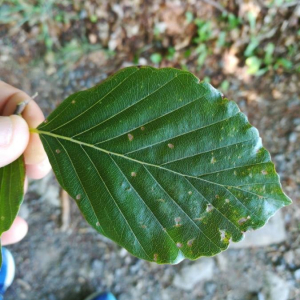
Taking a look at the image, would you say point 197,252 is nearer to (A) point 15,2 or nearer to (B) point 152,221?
(B) point 152,221

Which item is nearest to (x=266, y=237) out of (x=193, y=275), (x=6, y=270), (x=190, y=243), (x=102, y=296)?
(x=193, y=275)

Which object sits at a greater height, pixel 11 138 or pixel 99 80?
pixel 11 138

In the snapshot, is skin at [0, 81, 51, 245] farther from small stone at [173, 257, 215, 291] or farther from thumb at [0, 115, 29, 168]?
small stone at [173, 257, 215, 291]

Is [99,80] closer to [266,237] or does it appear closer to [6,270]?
[6,270]

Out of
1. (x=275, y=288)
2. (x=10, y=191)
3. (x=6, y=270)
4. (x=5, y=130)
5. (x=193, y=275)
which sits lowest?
(x=275, y=288)

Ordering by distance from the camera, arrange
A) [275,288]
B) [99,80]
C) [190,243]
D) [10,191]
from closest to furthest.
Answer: [190,243] → [10,191] → [275,288] → [99,80]

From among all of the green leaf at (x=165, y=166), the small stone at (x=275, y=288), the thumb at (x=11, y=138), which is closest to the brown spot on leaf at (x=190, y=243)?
the green leaf at (x=165, y=166)
